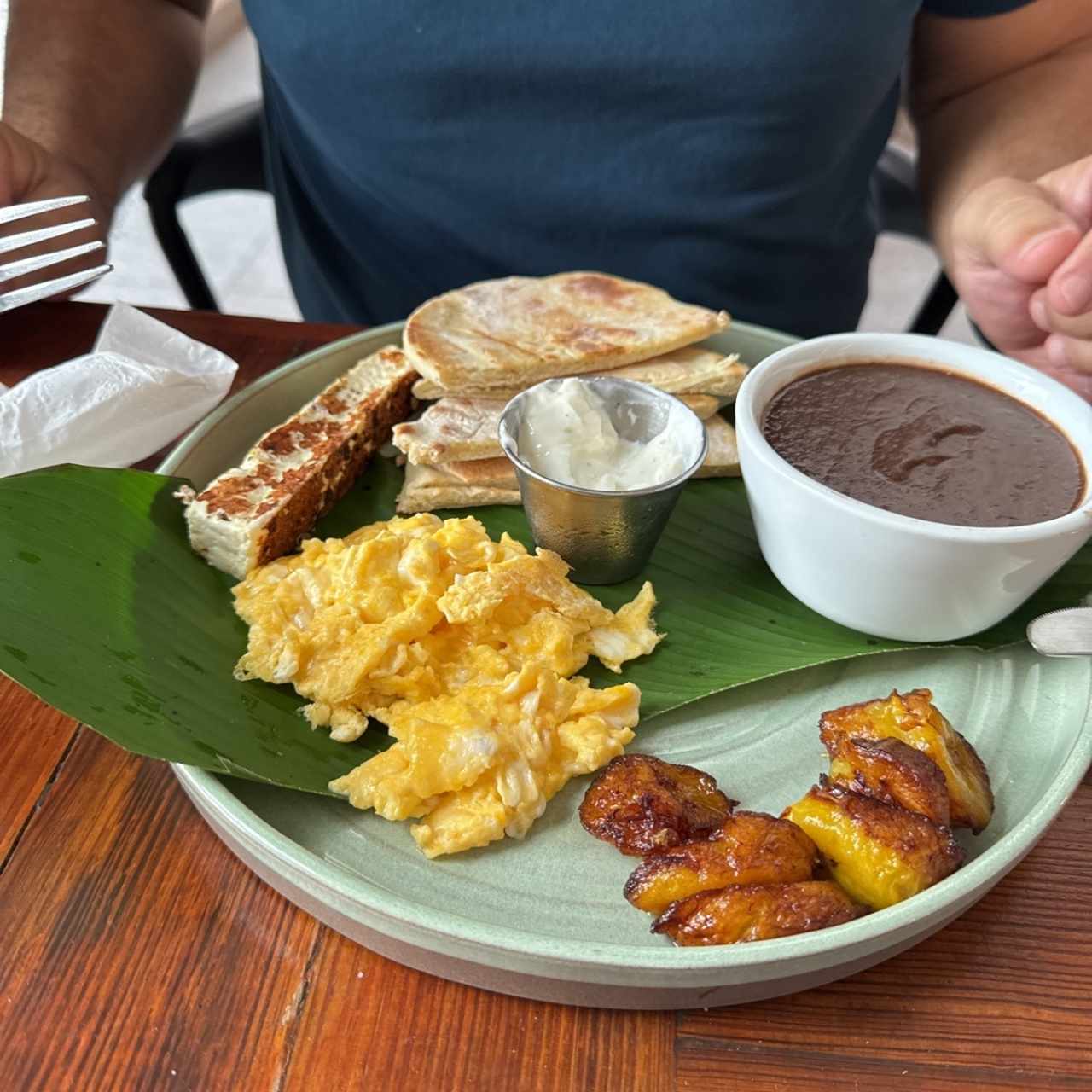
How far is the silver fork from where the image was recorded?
76.8 inches

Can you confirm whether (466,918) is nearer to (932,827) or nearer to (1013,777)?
(932,827)

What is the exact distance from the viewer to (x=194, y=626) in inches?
61.7

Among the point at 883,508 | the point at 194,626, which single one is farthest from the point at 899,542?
the point at 194,626

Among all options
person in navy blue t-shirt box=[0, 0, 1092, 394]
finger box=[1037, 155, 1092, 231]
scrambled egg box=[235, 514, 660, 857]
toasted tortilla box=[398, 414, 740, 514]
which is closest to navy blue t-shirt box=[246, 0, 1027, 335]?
person in navy blue t-shirt box=[0, 0, 1092, 394]

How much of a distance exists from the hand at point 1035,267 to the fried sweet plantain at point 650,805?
1208 mm

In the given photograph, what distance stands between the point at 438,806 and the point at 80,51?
2.29 m

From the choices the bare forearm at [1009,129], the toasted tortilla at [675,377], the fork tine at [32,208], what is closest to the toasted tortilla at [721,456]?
the toasted tortilla at [675,377]

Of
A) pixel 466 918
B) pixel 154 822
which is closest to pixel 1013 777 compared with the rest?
pixel 466 918

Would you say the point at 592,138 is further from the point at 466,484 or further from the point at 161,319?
the point at 161,319

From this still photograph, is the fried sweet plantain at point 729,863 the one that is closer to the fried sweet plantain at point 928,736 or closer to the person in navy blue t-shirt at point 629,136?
the fried sweet plantain at point 928,736

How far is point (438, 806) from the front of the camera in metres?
1.35

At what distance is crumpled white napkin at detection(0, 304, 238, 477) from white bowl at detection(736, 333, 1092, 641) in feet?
3.49

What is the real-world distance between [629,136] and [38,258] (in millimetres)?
1313

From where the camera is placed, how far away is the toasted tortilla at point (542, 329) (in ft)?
6.59
